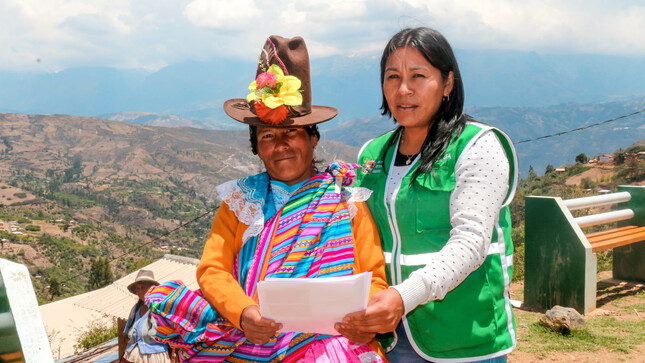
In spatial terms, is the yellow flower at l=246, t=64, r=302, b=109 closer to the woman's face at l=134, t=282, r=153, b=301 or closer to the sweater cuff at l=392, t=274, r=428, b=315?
the sweater cuff at l=392, t=274, r=428, b=315

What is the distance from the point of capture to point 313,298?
60.2 inches

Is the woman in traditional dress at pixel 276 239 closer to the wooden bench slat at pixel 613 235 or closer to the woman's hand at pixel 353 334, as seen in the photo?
the woman's hand at pixel 353 334

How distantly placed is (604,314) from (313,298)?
485 cm

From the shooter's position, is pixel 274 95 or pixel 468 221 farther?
pixel 274 95

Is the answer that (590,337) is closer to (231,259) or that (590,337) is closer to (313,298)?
(231,259)

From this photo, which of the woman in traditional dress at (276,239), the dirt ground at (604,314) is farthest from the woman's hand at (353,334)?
the dirt ground at (604,314)

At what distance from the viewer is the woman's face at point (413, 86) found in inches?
76.4

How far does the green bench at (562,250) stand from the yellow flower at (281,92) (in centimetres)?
417

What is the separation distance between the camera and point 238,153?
562 ft

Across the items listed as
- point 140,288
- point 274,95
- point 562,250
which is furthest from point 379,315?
point 140,288

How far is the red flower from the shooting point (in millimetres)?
2051

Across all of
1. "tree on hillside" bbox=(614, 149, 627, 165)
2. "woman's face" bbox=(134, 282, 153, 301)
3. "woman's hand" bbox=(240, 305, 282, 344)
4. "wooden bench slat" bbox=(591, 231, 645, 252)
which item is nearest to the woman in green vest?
"woman's hand" bbox=(240, 305, 282, 344)

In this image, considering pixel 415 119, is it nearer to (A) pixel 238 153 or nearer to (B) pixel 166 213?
(B) pixel 166 213

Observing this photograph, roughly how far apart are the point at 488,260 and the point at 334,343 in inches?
24.2
